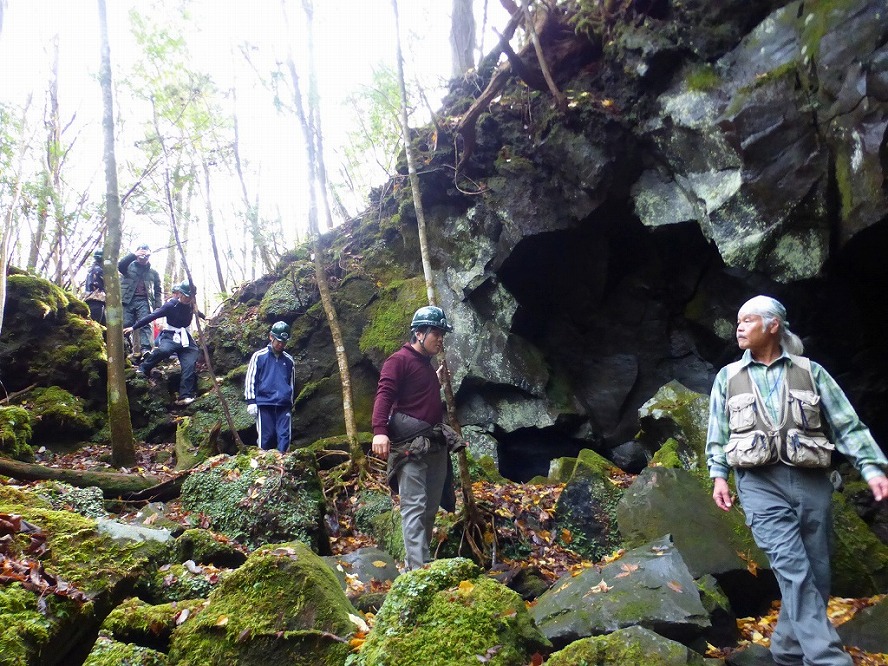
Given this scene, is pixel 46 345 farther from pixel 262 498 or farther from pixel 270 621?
pixel 270 621

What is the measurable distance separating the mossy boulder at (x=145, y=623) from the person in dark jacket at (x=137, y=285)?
9.76 metres

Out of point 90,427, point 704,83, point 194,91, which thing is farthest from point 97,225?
point 704,83

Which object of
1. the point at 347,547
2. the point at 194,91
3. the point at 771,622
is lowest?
the point at 771,622

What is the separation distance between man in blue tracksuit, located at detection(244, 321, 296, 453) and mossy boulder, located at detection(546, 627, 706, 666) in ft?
21.0

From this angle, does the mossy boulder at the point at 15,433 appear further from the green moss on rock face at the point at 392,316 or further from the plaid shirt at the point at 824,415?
the plaid shirt at the point at 824,415

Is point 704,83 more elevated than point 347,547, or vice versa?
point 704,83

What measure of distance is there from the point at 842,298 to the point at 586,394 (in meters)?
4.84

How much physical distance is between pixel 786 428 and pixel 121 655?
4095 mm

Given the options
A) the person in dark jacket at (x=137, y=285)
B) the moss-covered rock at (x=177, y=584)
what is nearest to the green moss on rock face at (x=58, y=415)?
the person in dark jacket at (x=137, y=285)

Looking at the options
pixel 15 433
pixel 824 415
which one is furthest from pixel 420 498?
pixel 15 433

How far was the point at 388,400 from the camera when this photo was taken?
16.9 ft

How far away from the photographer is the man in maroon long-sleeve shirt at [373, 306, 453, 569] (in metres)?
5.03

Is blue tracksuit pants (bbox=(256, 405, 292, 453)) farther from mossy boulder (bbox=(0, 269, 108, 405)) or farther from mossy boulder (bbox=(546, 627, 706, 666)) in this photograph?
mossy boulder (bbox=(546, 627, 706, 666))

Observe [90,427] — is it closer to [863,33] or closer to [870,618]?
[870,618]
